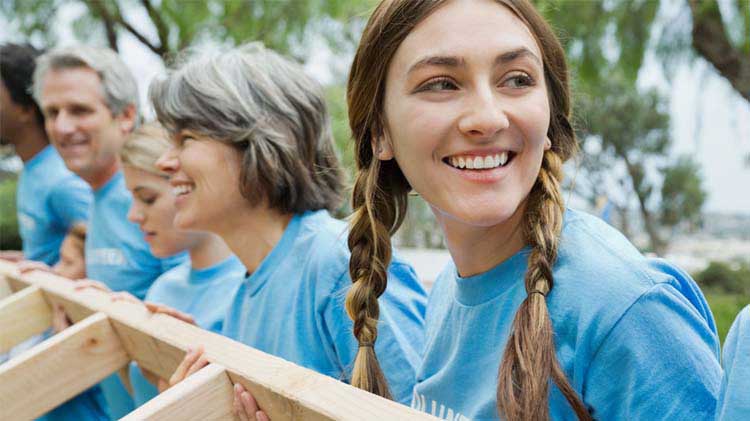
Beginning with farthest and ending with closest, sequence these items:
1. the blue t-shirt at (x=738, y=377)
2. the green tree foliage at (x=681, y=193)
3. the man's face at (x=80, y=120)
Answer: the green tree foliage at (x=681, y=193) → the man's face at (x=80, y=120) → the blue t-shirt at (x=738, y=377)

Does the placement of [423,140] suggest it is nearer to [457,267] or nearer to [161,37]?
[457,267]

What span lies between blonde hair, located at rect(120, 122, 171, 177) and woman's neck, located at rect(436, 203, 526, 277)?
1416 millimetres

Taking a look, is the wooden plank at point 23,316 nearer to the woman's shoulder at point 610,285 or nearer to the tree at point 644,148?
the woman's shoulder at point 610,285

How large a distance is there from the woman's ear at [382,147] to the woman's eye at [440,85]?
18 cm

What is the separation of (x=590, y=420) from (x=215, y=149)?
1305 millimetres

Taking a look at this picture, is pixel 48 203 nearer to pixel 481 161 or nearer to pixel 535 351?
pixel 481 161

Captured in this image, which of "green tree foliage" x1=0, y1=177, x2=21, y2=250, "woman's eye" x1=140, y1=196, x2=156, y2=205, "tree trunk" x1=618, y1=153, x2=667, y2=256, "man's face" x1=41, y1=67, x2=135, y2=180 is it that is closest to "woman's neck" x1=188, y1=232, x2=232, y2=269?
"woman's eye" x1=140, y1=196, x2=156, y2=205

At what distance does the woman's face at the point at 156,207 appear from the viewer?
2.53 m

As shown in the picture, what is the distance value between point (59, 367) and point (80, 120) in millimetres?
1744

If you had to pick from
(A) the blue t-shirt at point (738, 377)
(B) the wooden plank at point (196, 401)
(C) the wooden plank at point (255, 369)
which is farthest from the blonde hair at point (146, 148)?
(A) the blue t-shirt at point (738, 377)

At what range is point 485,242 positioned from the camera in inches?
53.1

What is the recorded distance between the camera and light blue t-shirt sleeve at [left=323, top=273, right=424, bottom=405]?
1.65 meters

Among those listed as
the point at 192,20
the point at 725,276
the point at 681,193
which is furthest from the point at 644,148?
the point at 192,20

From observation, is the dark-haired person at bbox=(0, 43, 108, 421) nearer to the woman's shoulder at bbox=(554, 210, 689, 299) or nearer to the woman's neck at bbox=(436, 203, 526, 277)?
the woman's neck at bbox=(436, 203, 526, 277)
